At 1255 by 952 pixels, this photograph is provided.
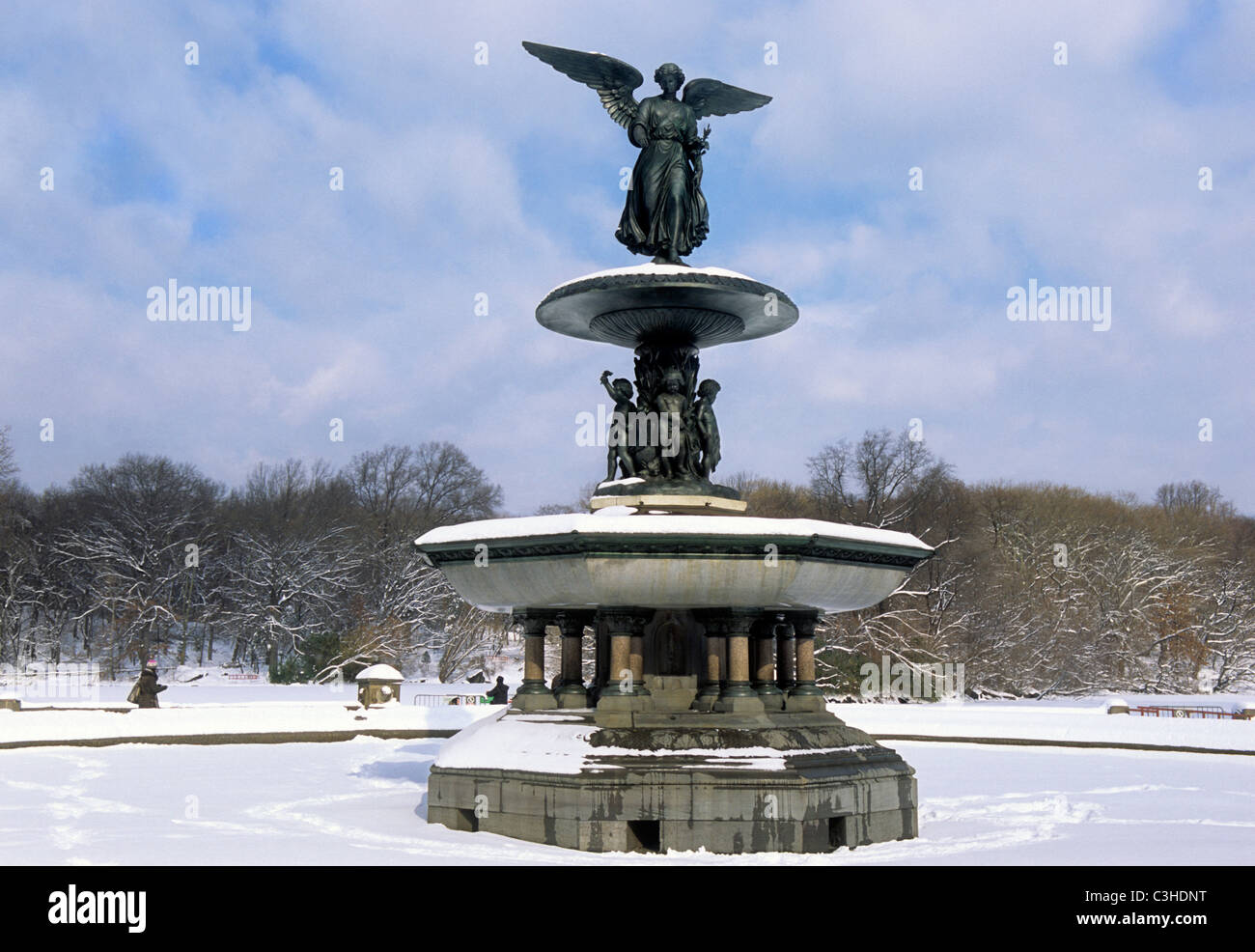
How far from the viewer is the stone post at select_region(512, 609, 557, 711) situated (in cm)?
1033

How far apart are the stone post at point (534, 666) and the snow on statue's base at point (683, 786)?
396mm

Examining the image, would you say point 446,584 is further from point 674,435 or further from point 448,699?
point 674,435

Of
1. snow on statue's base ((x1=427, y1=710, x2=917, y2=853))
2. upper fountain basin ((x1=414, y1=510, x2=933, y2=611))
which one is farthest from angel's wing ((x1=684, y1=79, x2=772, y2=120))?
snow on statue's base ((x1=427, y1=710, x2=917, y2=853))

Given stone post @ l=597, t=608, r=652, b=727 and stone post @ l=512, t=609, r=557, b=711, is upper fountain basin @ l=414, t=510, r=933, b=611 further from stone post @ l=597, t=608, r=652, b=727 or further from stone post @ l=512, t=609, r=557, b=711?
stone post @ l=512, t=609, r=557, b=711

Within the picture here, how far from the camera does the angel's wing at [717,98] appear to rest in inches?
466

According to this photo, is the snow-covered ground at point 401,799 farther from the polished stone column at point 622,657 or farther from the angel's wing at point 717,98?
the angel's wing at point 717,98

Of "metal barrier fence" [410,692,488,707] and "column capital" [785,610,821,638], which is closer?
"column capital" [785,610,821,638]

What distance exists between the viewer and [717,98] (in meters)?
12.0

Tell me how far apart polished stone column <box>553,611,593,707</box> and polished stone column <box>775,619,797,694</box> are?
1.87m

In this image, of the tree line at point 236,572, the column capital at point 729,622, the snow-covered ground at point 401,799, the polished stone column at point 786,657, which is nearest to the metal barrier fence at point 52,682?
the tree line at point 236,572

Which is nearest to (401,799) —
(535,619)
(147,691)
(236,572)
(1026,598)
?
(535,619)

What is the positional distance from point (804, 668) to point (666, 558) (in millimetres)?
2270
